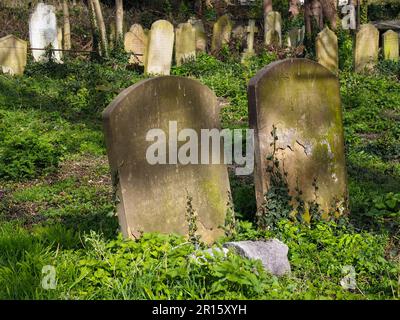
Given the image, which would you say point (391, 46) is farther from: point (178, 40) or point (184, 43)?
point (178, 40)

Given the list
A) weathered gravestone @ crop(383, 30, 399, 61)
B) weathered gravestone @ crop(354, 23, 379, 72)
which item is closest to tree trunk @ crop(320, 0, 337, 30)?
weathered gravestone @ crop(383, 30, 399, 61)

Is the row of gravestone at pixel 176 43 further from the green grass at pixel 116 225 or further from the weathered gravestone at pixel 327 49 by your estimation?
the green grass at pixel 116 225

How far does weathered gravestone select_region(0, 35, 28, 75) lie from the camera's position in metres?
13.2

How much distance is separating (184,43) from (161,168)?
1075 cm

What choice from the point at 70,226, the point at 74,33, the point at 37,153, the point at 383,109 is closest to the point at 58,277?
the point at 70,226

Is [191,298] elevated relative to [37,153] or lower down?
lower down

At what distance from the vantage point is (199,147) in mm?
5199

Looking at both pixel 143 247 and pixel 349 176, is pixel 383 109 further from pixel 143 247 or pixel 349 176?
pixel 143 247

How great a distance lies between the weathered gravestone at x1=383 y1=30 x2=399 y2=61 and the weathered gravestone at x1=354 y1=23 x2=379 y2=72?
0.89 meters

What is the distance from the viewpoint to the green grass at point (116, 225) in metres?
3.86

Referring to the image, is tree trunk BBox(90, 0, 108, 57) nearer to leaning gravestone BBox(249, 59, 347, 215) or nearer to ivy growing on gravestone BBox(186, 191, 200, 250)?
leaning gravestone BBox(249, 59, 347, 215)

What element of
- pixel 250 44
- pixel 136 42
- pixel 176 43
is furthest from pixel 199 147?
pixel 250 44
